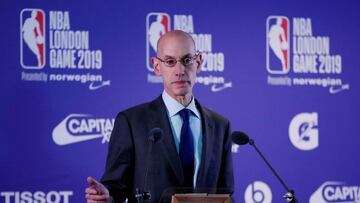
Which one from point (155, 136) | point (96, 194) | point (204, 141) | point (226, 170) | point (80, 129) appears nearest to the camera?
point (96, 194)

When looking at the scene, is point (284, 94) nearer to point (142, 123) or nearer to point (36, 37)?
point (36, 37)

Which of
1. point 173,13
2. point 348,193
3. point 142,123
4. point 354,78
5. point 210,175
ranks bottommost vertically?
point 348,193

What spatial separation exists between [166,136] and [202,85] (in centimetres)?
205

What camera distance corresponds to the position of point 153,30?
4875 mm

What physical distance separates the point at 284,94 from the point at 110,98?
1399 millimetres

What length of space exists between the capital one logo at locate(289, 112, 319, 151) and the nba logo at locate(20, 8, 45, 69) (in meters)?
2.04

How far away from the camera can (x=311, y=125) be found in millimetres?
5262

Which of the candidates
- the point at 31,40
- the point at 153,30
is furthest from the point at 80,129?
the point at 153,30

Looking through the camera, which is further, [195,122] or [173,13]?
[173,13]

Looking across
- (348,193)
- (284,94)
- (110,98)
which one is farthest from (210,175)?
(348,193)

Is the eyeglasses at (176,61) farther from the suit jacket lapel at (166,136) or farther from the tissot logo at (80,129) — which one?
the tissot logo at (80,129)

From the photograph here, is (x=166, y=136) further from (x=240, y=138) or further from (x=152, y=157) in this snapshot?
(x=240, y=138)

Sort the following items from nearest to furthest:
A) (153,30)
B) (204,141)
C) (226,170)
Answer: (204,141) < (226,170) < (153,30)

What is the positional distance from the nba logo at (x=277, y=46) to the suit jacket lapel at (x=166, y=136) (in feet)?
7.22
